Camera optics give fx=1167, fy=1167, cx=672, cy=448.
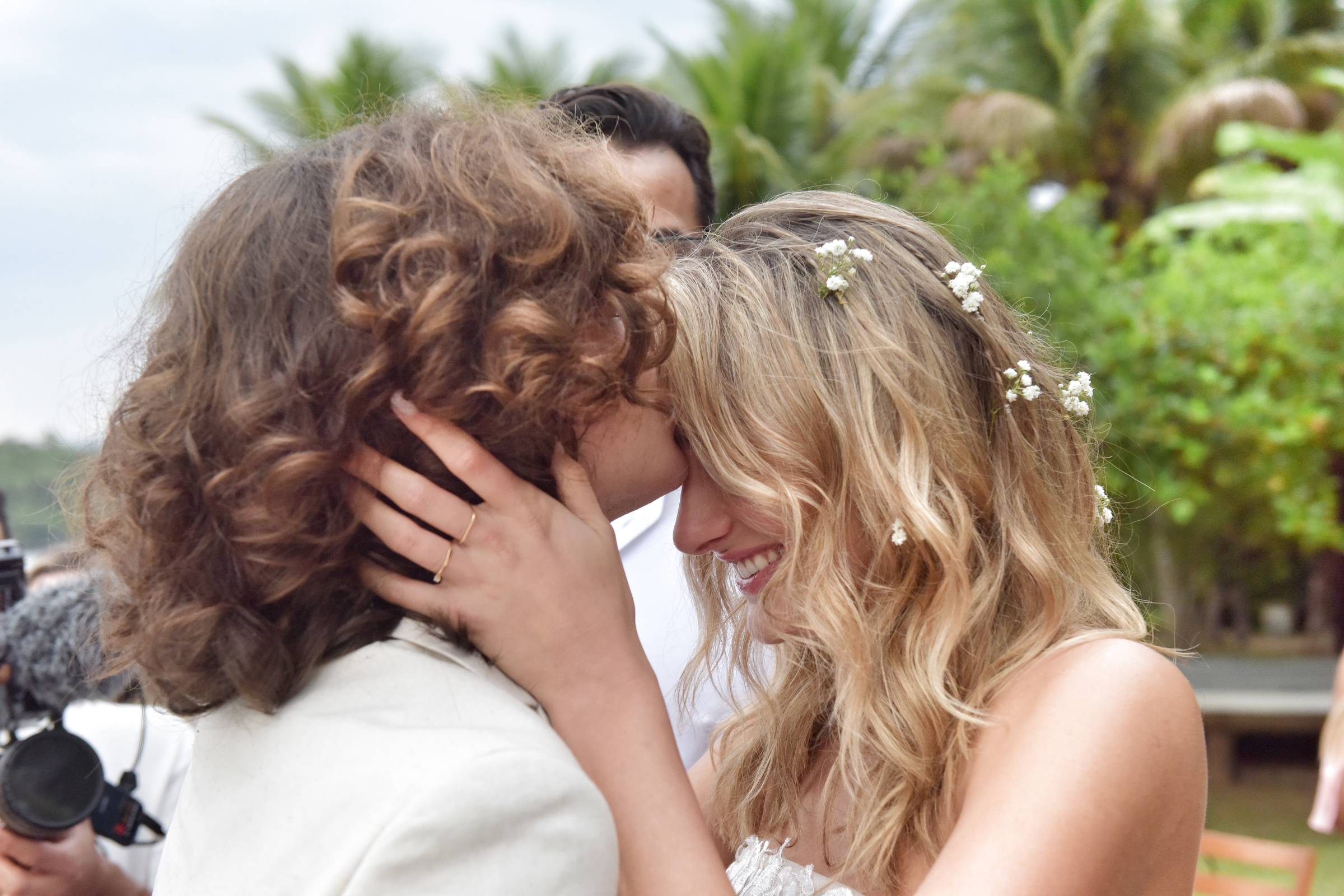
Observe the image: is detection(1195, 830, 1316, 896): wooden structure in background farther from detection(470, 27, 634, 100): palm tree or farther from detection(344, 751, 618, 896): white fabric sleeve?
detection(470, 27, 634, 100): palm tree

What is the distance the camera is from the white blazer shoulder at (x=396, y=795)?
1173mm

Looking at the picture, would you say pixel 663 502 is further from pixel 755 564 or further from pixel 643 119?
pixel 643 119

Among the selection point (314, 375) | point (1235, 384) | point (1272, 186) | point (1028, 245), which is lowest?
point (1235, 384)

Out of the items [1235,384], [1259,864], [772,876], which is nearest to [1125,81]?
[1235,384]

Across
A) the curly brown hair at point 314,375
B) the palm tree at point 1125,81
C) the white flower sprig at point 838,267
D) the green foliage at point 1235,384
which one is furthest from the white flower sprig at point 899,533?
the palm tree at point 1125,81

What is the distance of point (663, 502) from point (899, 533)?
3.17 ft

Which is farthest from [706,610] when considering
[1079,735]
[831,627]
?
[1079,735]

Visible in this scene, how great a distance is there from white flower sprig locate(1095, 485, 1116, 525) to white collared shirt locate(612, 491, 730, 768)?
921 millimetres

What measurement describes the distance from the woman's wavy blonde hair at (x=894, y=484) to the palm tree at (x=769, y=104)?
1593 cm

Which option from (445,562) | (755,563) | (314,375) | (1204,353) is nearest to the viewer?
(314,375)

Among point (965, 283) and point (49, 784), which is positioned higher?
point (965, 283)

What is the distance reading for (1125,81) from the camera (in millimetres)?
18406

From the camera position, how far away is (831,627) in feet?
6.45

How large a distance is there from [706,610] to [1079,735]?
103 centimetres
